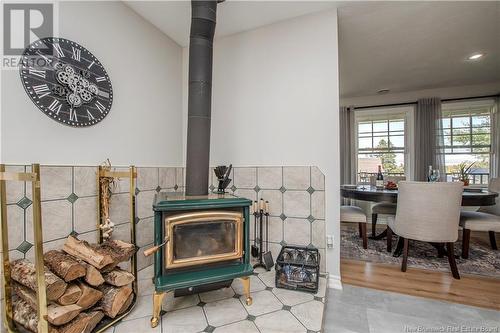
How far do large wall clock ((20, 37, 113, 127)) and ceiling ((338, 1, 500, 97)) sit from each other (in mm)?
2068

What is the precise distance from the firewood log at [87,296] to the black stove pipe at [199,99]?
2.47ft

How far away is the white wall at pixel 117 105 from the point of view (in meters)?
1.26

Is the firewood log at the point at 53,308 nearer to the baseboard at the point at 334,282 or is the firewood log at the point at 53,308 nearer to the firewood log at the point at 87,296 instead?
the firewood log at the point at 87,296

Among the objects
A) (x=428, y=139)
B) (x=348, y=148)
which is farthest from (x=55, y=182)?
(x=428, y=139)

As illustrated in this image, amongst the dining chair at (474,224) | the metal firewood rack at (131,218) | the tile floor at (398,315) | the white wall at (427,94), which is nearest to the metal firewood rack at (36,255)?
the metal firewood rack at (131,218)

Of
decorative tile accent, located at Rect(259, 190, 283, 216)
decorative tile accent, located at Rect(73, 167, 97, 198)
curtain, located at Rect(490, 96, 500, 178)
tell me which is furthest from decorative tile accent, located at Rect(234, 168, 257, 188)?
curtain, located at Rect(490, 96, 500, 178)

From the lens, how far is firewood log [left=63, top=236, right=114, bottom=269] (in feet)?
4.09

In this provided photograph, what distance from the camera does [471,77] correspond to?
3.44 metres

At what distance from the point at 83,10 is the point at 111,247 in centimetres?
164

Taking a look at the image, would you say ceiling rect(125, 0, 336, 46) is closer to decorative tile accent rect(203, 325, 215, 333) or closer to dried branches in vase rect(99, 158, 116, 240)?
dried branches in vase rect(99, 158, 116, 240)

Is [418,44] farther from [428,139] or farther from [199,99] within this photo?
[199,99]

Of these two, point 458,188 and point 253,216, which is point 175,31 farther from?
point 458,188

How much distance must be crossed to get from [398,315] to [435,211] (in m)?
1.05

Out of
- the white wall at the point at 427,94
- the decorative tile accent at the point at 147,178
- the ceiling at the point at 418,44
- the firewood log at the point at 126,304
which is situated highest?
the ceiling at the point at 418,44
